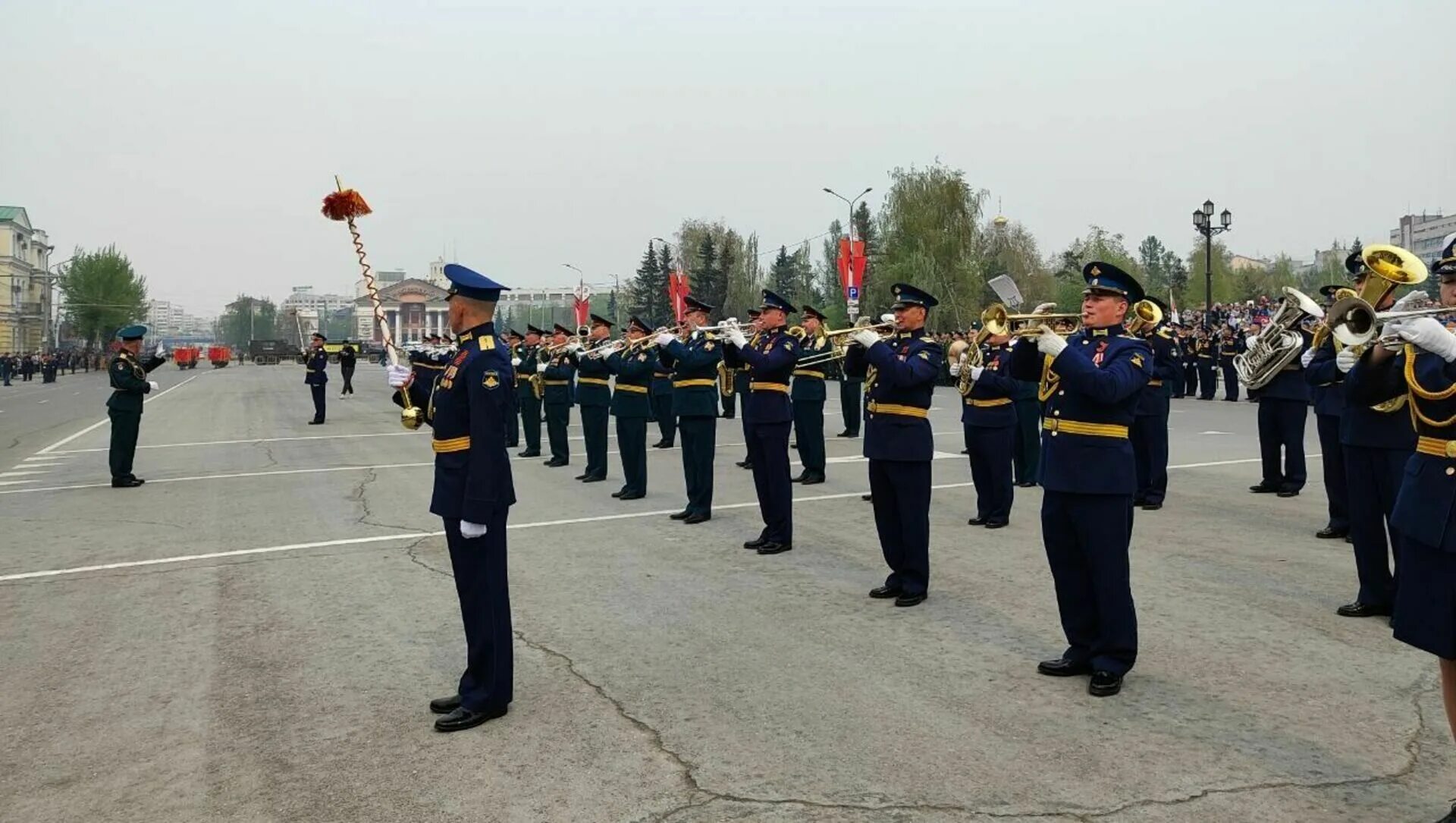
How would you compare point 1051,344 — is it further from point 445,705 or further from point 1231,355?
point 1231,355

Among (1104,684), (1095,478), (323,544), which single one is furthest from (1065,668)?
(323,544)

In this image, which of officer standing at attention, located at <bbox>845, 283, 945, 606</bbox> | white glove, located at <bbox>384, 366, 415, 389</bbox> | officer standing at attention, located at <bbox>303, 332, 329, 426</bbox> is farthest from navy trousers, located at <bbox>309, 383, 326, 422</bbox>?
officer standing at attention, located at <bbox>845, 283, 945, 606</bbox>

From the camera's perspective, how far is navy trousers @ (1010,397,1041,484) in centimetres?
1133

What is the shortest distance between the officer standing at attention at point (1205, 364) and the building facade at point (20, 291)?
311 feet

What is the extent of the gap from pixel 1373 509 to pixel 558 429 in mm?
10045

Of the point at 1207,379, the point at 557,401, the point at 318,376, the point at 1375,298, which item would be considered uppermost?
the point at 1375,298

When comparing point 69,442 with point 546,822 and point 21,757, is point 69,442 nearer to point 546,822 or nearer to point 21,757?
point 21,757

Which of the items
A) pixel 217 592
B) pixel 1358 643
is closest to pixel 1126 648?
pixel 1358 643

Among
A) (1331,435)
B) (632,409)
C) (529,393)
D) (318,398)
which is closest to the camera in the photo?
(1331,435)

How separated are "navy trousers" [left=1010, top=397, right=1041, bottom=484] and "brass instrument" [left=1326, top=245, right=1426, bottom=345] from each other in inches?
263

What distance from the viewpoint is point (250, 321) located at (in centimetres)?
15425

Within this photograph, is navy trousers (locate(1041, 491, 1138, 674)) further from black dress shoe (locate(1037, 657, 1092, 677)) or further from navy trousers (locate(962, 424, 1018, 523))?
navy trousers (locate(962, 424, 1018, 523))

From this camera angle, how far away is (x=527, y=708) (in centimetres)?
464

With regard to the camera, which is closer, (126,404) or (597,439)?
(126,404)
